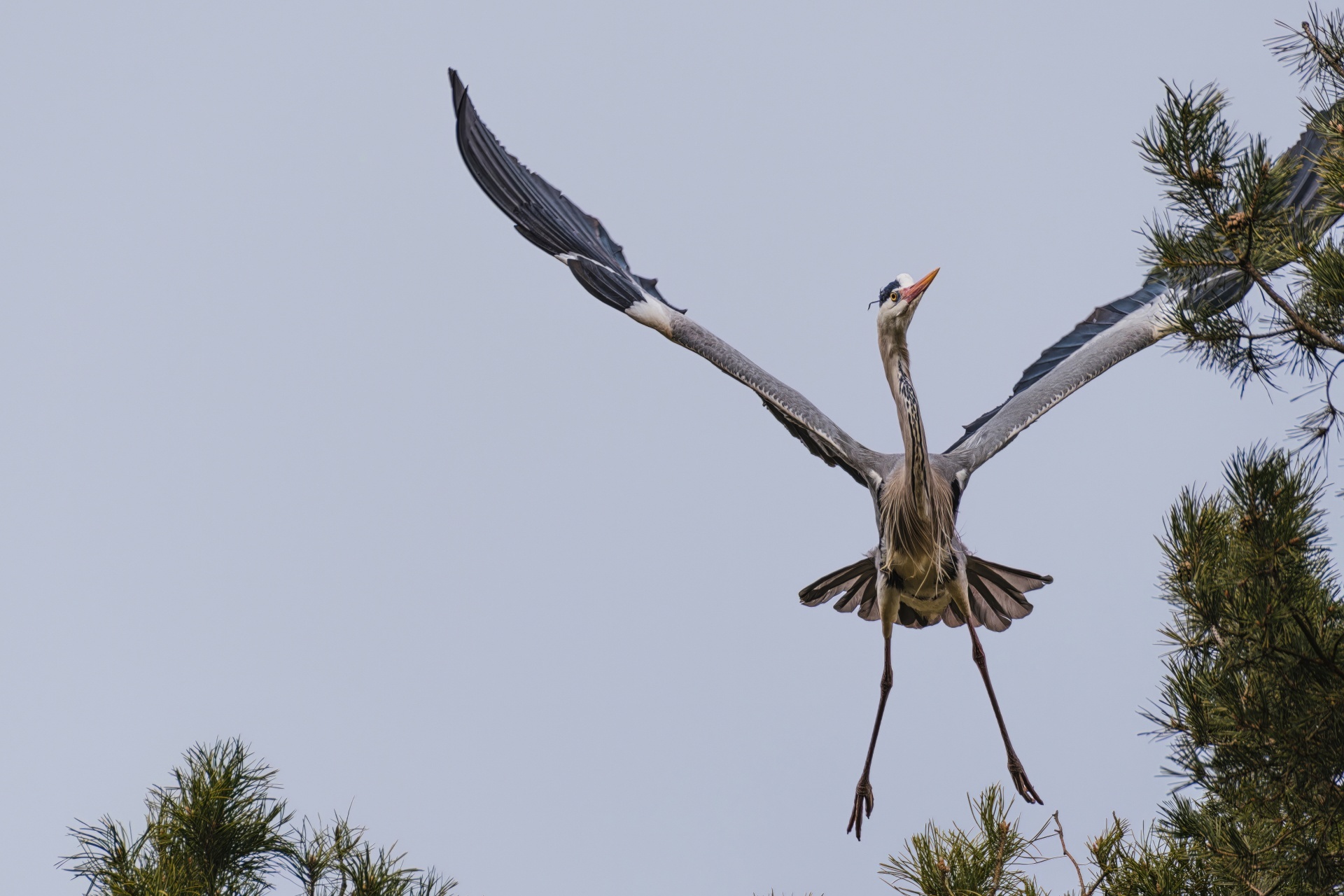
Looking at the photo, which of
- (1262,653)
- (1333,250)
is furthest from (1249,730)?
(1333,250)

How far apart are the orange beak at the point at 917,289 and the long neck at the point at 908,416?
6.4 inches

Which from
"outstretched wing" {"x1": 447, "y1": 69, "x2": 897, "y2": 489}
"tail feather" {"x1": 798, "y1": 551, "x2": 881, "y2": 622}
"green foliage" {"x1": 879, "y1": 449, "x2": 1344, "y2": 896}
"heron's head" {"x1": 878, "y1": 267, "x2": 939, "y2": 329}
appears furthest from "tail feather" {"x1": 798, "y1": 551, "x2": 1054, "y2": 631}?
"green foliage" {"x1": 879, "y1": 449, "x2": 1344, "y2": 896}

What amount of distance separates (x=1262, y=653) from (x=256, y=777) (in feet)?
8.83

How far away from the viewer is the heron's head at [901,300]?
577cm

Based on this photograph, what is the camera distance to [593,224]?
26.0 feet

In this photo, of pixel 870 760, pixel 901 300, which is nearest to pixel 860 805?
pixel 870 760

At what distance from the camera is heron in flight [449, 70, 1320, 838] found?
5871mm

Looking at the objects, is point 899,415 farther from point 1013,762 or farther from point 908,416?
point 1013,762

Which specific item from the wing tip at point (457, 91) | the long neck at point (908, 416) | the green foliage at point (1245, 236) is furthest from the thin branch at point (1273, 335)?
the wing tip at point (457, 91)

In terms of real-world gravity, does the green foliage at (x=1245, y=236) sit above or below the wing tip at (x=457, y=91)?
below

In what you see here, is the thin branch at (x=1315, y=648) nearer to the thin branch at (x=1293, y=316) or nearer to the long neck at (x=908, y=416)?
the thin branch at (x=1293, y=316)

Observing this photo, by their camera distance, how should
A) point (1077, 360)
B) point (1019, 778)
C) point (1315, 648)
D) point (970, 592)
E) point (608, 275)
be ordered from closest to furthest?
point (1315, 648) < point (1019, 778) < point (970, 592) < point (1077, 360) < point (608, 275)

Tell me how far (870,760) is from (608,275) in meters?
2.94

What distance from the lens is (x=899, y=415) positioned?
5.88 m
